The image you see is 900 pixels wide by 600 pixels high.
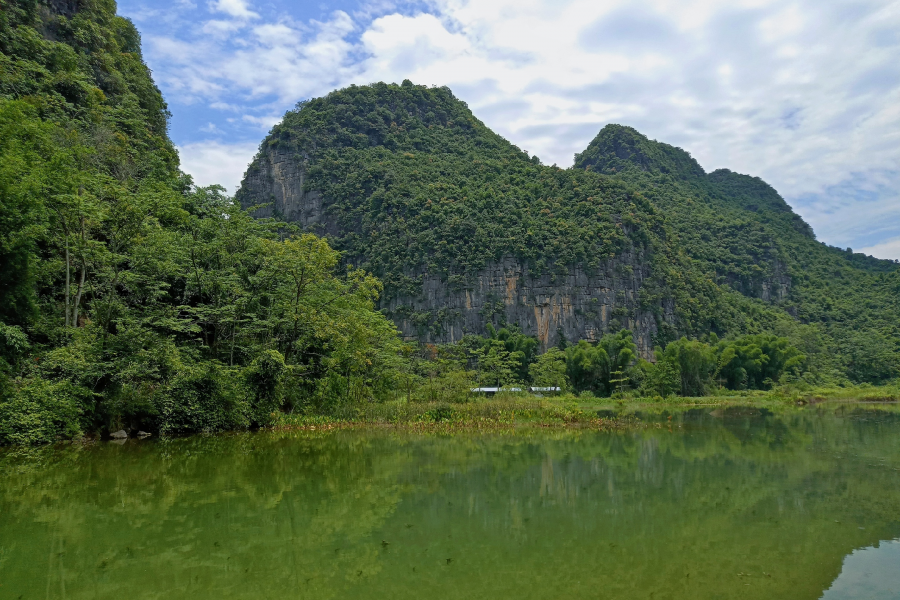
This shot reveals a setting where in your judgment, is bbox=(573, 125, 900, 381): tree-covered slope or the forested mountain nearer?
the forested mountain

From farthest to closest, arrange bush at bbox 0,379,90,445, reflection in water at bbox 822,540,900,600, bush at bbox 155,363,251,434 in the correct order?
1. bush at bbox 155,363,251,434
2. bush at bbox 0,379,90,445
3. reflection in water at bbox 822,540,900,600

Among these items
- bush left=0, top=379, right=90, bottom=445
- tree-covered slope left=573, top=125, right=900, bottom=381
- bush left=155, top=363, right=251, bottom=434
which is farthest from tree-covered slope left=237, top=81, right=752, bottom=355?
bush left=0, top=379, right=90, bottom=445

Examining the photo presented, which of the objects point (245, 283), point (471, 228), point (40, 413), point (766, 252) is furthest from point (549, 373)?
point (766, 252)

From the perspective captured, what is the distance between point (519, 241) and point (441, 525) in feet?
208

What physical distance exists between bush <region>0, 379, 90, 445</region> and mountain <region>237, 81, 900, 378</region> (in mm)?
53754

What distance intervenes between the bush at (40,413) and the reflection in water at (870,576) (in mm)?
15265

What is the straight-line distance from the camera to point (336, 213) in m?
82.0

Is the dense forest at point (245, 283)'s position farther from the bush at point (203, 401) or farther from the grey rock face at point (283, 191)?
the grey rock face at point (283, 191)

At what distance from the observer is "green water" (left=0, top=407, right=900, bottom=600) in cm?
529

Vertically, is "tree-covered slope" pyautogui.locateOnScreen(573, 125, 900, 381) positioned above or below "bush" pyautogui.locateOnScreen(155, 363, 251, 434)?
above

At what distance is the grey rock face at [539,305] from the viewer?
65.4m

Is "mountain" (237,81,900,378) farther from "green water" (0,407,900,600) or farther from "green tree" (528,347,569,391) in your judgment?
"green water" (0,407,900,600)

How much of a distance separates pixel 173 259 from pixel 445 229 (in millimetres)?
55082

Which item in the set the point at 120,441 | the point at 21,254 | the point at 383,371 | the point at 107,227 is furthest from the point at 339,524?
the point at 383,371
